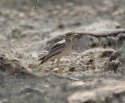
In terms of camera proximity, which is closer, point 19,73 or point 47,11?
point 19,73

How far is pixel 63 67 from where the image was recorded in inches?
338

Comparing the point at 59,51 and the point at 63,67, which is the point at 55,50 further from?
the point at 63,67

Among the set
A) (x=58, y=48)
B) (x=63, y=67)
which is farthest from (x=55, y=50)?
(x=63, y=67)

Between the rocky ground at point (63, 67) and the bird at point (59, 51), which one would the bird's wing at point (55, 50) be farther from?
the rocky ground at point (63, 67)

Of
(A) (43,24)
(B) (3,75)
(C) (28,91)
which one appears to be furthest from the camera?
(A) (43,24)

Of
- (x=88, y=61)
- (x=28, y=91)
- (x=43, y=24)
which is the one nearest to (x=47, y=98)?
(x=28, y=91)

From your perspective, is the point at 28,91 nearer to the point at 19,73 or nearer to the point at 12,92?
the point at 12,92

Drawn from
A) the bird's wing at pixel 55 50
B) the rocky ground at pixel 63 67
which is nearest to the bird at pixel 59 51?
the bird's wing at pixel 55 50

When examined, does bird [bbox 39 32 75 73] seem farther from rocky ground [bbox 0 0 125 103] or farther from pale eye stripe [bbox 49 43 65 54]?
rocky ground [bbox 0 0 125 103]

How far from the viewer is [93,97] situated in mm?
6078

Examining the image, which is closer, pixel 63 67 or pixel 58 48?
pixel 58 48

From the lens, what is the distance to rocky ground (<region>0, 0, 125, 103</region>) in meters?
6.39

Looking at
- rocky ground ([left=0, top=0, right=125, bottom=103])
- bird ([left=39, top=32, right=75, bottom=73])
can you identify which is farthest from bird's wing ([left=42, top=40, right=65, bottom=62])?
rocky ground ([left=0, top=0, right=125, bottom=103])

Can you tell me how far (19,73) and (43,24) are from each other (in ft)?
28.2
